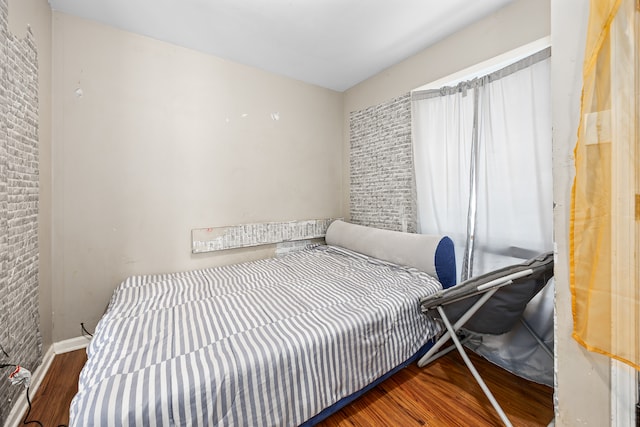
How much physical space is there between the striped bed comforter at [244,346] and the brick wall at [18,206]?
459mm

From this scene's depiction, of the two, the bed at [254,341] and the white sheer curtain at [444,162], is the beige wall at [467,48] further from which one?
the bed at [254,341]

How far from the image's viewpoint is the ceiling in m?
1.81

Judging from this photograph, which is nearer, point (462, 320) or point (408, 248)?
point (462, 320)

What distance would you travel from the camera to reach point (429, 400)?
56.9 inches

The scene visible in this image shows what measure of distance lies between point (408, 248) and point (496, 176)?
876mm

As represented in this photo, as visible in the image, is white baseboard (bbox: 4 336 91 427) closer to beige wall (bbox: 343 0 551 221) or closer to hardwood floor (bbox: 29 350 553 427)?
hardwood floor (bbox: 29 350 553 427)

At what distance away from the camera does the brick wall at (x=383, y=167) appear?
103 inches

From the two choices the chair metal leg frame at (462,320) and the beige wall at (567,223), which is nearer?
the beige wall at (567,223)

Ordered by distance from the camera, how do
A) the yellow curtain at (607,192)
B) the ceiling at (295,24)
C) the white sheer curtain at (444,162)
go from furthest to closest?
the white sheer curtain at (444,162) < the ceiling at (295,24) < the yellow curtain at (607,192)

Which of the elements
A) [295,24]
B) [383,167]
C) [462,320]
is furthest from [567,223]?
[295,24]

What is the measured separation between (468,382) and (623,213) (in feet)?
4.59

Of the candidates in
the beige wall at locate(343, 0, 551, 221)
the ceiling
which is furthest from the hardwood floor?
the ceiling

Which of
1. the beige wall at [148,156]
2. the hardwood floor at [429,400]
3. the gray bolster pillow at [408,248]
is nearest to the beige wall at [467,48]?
the beige wall at [148,156]

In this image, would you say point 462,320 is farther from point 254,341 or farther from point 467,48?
point 467,48
